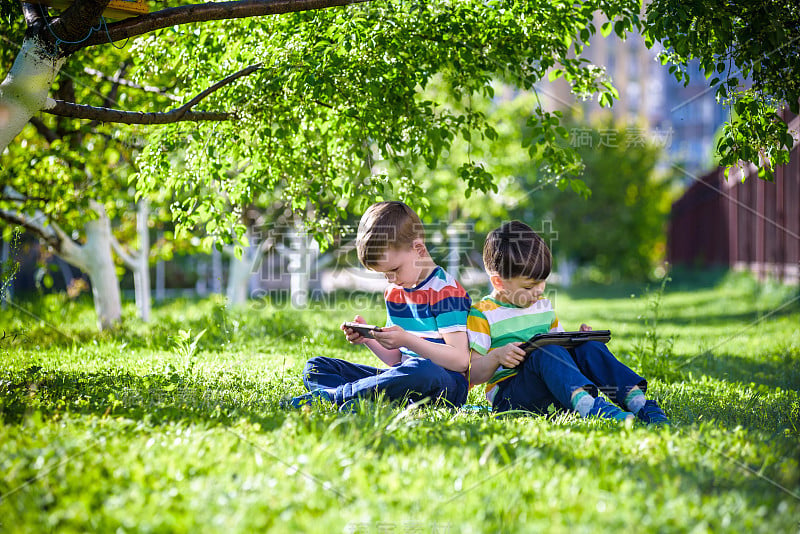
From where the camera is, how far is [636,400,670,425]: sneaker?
3.18 m

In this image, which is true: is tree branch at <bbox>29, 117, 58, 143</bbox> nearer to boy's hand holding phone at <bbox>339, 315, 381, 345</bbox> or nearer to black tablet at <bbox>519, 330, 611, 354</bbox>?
boy's hand holding phone at <bbox>339, 315, 381, 345</bbox>

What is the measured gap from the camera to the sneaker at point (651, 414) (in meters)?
3.18

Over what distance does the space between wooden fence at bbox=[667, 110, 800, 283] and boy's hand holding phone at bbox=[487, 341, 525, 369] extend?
5.72m

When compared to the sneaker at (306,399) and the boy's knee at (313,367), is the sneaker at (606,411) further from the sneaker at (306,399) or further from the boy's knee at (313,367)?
the boy's knee at (313,367)

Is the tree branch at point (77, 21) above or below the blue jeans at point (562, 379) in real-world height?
above

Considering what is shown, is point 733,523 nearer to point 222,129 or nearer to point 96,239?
point 222,129

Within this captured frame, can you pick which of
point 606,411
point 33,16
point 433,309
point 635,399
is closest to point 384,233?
point 433,309

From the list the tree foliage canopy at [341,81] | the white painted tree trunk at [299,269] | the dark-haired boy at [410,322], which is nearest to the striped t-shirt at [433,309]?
the dark-haired boy at [410,322]

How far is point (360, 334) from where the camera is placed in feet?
10.5

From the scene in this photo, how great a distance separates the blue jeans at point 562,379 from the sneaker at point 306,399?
933mm

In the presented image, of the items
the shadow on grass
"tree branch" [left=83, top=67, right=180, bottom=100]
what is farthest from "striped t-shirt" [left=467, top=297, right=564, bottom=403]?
"tree branch" [left=83, top=67, right=180, bottom=100]

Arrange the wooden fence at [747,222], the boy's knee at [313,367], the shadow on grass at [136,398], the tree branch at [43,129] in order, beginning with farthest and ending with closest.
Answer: the wooden fence at [747,222], the tree branch at [43,129], the boy's knee at [313,367], the shadow on grass at [136,398]

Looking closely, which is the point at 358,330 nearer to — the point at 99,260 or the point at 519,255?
the point at 519,255

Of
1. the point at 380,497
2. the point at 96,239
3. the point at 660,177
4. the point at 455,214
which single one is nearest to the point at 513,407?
the point at 380,497
